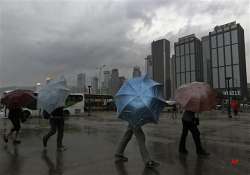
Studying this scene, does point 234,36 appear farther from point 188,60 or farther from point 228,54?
point 188,60

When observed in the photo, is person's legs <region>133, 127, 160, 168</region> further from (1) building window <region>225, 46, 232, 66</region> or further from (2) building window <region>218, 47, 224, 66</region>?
(2) building window <region>218, 47, 224, 66</region>

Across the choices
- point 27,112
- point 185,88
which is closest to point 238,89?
point 27,112

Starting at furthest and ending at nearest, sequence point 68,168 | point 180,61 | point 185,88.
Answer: point 180,61 < point 185,88 < point 68,168

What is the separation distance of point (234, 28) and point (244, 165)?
195 ft

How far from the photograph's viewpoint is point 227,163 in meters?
6.55

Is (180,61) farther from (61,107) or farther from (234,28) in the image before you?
(61,107)

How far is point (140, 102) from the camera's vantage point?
5.93 meters

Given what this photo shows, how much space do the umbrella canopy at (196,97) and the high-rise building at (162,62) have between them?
59.6 meters

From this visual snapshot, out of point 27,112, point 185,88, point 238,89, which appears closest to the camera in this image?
point 185,88

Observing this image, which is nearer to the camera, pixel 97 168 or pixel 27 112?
pixel 97 168

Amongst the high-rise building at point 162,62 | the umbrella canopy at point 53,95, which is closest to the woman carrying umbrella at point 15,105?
the umbrella canopy at point 53,95

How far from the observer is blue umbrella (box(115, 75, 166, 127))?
5.93 meters

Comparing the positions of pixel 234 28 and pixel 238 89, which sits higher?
pixel 234 28

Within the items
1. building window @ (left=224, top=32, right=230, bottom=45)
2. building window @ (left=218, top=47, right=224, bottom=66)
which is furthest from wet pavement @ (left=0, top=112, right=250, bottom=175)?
building window @ (left=224, top=32, right=230, bottom=45)
